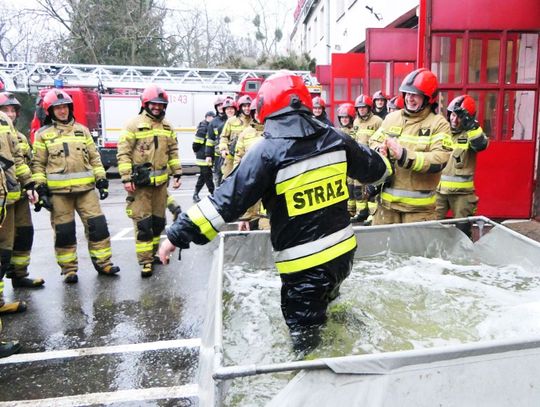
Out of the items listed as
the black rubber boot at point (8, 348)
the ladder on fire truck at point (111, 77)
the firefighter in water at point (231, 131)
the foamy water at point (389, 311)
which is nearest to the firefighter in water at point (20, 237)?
the black rubber boot at point (8, 348)

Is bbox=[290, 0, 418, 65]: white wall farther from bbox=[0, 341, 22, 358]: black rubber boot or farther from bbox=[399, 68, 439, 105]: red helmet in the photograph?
bbox=[0, 341, 22, 358]: black rubber boot

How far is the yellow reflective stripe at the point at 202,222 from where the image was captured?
229cm

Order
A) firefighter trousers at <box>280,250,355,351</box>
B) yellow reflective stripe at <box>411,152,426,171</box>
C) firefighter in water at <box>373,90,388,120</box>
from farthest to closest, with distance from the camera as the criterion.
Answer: firefighter in water at <box>373,90,388,120</box> → yellow reflective stripe at <box>411,152,426,171</box> → firefighter trousers at <box>280,250,355,351</box>

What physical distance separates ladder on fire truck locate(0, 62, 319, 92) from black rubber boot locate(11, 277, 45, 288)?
36.6 ft

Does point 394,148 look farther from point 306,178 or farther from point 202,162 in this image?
point 202,162

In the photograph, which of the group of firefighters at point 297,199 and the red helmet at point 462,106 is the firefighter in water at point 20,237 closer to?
the group of firefighters at point 297,199

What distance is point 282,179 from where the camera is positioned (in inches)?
94.0

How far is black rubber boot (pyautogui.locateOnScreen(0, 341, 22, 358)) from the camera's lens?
12.0ft

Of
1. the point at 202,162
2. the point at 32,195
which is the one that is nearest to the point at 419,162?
the point at 32,195

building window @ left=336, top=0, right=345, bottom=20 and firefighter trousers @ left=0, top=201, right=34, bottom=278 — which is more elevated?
building window @ left=336, top=0, right=345, bottom=20

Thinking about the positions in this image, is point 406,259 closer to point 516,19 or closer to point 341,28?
point 516,19

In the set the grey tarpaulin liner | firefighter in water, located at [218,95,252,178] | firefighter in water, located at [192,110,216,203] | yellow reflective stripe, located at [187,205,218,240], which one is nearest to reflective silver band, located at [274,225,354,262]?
yellow reflective stripe, located at [187,205,218,240]

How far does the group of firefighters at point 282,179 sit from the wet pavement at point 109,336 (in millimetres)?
251

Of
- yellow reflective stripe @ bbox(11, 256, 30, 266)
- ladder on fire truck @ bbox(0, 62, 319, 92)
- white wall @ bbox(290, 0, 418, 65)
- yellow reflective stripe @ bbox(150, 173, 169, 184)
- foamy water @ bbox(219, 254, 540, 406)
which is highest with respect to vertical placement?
white wall @ bbox(290, 0, 418, 65)
